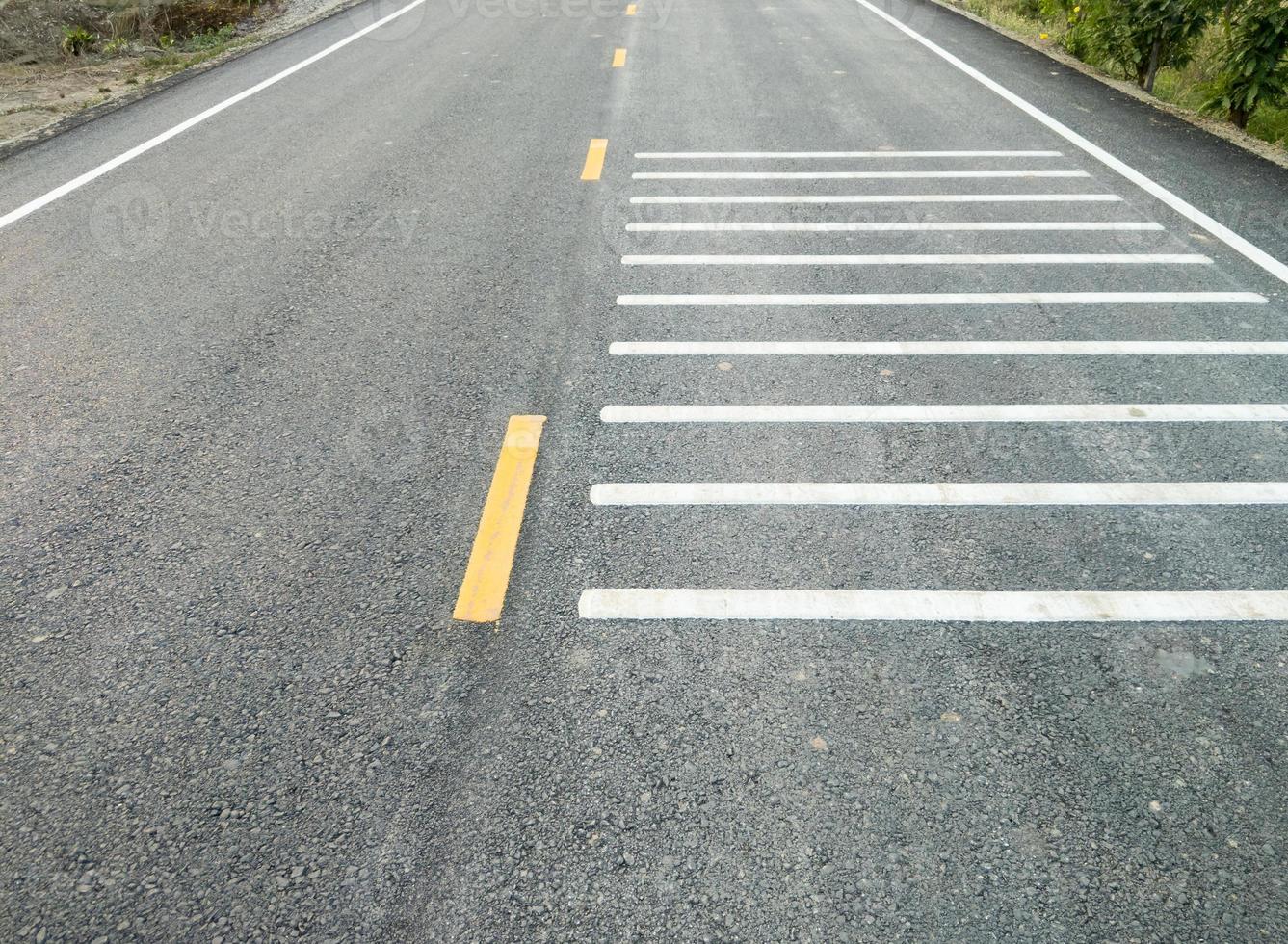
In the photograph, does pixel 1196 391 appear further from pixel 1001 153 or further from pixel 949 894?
pixel 1001 153

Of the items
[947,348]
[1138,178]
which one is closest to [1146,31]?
[1138,178]

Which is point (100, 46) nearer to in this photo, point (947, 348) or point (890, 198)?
point (890, 198)

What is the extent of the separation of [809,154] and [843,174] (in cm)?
65

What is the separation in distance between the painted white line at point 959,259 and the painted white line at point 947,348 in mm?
1143

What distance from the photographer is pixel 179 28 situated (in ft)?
45.1

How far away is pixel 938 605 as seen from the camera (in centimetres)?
336

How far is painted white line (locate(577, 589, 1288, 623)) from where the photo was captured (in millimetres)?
3297

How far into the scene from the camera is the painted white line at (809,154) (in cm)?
801

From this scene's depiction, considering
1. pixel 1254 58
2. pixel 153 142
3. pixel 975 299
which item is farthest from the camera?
pixel 153 142

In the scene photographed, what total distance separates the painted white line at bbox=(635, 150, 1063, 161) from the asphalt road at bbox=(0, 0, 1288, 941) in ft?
2.84

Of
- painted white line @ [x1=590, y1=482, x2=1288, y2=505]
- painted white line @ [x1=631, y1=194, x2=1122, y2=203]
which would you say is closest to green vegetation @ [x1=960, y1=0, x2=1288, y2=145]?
painted white line @ [x1=631, y1=194, x2=1122, y2=203]

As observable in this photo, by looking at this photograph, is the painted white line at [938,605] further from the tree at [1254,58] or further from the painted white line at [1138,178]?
the tree at [1254,58]

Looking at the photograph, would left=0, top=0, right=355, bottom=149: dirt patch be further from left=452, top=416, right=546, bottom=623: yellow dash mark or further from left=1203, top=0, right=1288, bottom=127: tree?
left=1203, top=0, right=1288, bottom=127: tree

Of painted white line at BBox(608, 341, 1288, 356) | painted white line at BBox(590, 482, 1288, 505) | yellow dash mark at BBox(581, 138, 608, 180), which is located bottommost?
painted white line at BBox(590, 482, 1288, 505)
